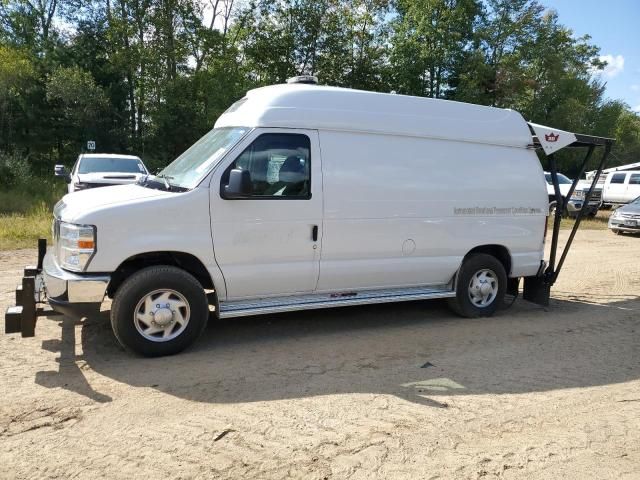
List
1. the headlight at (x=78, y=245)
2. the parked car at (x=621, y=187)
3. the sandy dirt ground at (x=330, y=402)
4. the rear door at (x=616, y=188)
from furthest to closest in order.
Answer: the rear door at (x=616, y=188) < the parked car at (x=621, y=187) < the headlight at (x=78, y=245) < the sandy dirt ground at (x=330, y=402)

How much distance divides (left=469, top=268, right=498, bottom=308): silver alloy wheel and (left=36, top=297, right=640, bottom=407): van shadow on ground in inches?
9.9

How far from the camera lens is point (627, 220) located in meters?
16.8

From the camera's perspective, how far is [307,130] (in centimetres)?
546

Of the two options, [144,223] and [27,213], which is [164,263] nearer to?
[144,223]

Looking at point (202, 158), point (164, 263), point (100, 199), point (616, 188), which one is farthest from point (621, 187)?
point (100, 199)

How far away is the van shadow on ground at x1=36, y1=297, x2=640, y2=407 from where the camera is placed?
14.7ft

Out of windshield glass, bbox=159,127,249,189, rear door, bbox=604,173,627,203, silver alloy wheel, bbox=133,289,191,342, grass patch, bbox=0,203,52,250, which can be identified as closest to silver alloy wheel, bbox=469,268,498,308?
windshield glass, bbox=159,127,249,189

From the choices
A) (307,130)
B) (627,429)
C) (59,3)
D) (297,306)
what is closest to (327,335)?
Result: (297,306)

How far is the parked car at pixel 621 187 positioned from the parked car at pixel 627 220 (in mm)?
7494

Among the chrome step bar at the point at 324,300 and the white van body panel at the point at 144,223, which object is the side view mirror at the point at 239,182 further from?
the chrome step bar at the point at 324,300

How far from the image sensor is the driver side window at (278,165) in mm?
5219

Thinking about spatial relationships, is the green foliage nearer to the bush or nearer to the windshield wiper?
the bush

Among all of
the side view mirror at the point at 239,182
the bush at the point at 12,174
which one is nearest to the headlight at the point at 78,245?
the side view mirror at the point at 239,182

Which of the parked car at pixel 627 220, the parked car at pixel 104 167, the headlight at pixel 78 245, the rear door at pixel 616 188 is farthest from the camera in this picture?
the rear door at pixel 616 188
